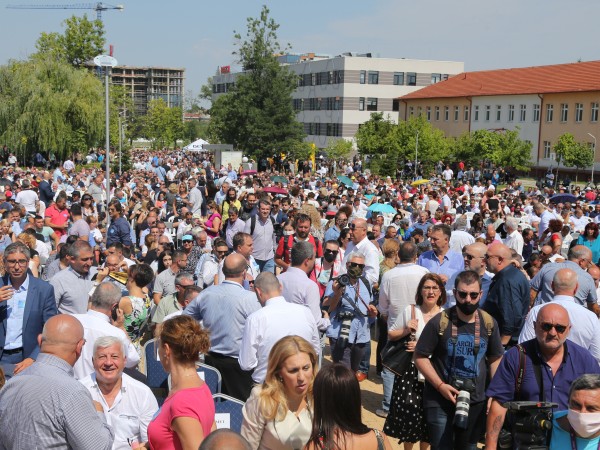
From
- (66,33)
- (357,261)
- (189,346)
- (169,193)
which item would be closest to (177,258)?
(357,261)

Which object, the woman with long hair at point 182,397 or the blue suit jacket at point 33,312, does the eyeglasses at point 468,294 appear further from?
the blue suit jacket at point 33,312

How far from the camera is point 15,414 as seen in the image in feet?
12.1

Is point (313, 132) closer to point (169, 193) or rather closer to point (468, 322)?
point (169, 193)

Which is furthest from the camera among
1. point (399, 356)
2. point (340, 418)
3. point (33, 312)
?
point (33, 312)

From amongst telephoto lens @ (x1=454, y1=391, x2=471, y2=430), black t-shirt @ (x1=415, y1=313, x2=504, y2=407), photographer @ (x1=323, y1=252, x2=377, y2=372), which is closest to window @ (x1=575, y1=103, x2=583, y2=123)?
photographer @ (x1=323, y1=252, x2=377, y2=372)

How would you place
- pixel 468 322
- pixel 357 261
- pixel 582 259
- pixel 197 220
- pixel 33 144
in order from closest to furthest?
1. pixel 468 322
2. pixel 357 261
3. pixel 582 259
4. pixel 197 220
5. pixel 33 144

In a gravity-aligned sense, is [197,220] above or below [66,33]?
below

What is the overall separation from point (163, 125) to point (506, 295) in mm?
96977

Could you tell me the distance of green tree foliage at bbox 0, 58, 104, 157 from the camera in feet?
136

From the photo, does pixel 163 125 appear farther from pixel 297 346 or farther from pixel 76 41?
pixel 297 346

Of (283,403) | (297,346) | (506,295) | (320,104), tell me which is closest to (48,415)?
(283,403)

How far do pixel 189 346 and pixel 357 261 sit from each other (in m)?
3.72

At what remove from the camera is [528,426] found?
13.5 ft

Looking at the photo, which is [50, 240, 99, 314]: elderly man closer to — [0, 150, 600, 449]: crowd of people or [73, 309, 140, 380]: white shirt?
[0, 150, 600, 449]: crowd of people
